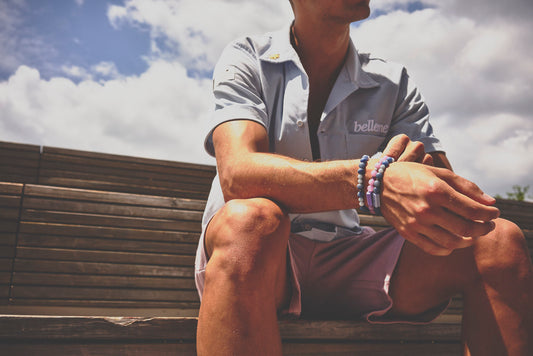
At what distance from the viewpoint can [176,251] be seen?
2354 mm

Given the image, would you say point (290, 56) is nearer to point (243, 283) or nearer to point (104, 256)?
point (243, 283)

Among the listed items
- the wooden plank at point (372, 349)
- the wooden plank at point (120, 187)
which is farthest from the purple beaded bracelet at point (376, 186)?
the wooden plank at point (120, 187)

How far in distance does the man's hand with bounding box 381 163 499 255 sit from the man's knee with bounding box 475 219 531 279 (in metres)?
0.18

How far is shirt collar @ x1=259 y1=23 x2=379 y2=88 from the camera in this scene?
1.31 metres

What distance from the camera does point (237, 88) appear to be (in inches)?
46.8

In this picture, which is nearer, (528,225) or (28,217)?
(28,217)

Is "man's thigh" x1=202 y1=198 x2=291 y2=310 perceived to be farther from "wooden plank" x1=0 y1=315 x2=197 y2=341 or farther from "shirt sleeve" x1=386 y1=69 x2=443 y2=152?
"shirt sleeve" x1=386 y1=69 x2=443 y2=152

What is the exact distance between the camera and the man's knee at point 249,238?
0.79m

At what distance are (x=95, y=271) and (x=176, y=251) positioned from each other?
417 millimetres

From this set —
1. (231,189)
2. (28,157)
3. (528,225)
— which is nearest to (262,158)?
(231,189)

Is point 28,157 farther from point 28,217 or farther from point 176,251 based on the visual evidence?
point 176,251

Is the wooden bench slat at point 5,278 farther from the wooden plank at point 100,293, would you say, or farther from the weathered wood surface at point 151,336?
the weathered wood surface at point 151,336

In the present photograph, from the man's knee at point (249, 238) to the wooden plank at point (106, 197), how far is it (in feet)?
5.03

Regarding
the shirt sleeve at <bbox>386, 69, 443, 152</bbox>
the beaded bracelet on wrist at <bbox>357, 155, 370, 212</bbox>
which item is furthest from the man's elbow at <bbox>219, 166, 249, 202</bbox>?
the shirt sleeve at <bbox>386, 69, 443, 152</bbox>
